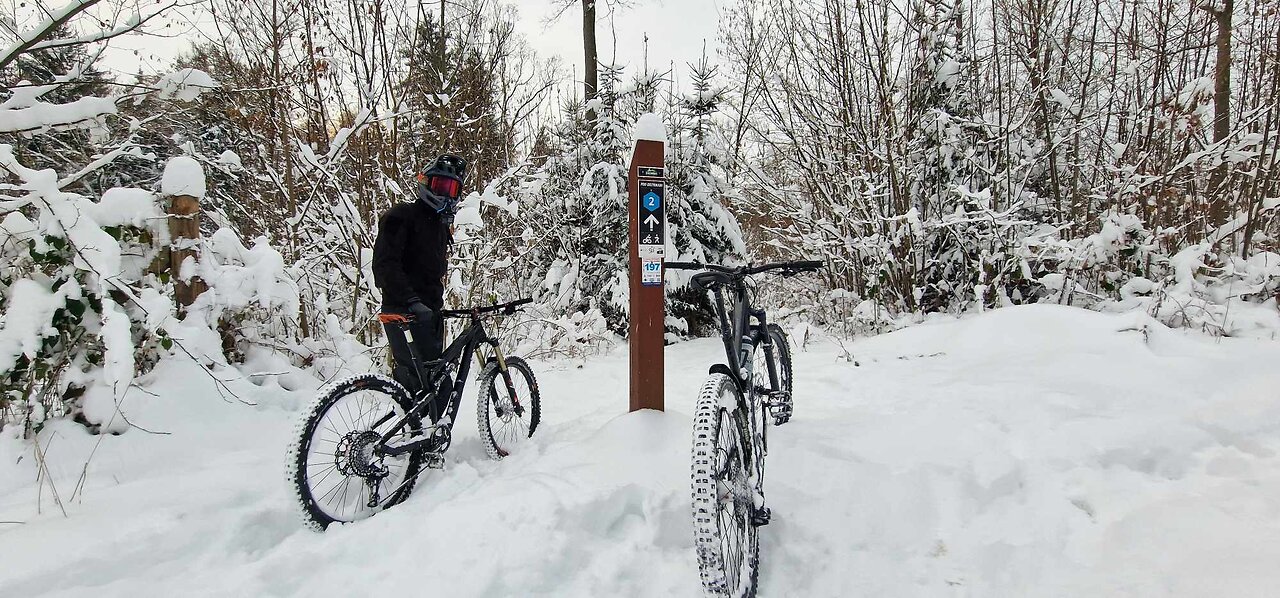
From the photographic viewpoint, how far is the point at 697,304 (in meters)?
8.46

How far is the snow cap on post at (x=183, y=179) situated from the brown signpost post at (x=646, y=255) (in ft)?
9.03

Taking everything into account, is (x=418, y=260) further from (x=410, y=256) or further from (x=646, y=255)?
(x=646, y=255)

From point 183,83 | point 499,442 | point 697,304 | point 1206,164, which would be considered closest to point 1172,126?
point 1206,164

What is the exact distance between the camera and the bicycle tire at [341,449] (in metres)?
2.41

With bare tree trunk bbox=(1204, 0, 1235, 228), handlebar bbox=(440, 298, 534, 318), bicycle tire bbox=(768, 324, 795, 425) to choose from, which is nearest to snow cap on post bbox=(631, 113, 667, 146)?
handlebar bbox=(440, 298, 534, 318)

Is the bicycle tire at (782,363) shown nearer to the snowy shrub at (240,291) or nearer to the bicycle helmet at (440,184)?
the bicycle helmet at (440,184)

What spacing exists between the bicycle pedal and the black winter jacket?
1854 mm

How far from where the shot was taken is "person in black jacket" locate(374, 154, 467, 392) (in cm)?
306

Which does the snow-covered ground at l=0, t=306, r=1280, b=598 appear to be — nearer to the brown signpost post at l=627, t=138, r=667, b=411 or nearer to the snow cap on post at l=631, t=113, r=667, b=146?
the brown signpost post at l=627, t=138, r=667, b=411

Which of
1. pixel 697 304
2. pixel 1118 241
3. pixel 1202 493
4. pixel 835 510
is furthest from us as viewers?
pixel 697 304

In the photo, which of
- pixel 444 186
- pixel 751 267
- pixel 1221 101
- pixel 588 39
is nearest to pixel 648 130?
pixel 751 267

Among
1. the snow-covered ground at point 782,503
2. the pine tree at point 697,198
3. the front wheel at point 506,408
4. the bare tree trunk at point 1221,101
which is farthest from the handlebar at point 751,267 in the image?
the bare tree trunk at point 1221,101

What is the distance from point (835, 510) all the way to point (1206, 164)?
6461 millimetres

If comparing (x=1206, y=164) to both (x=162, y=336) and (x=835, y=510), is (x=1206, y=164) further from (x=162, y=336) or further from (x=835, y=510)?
(x=162, y=336)
